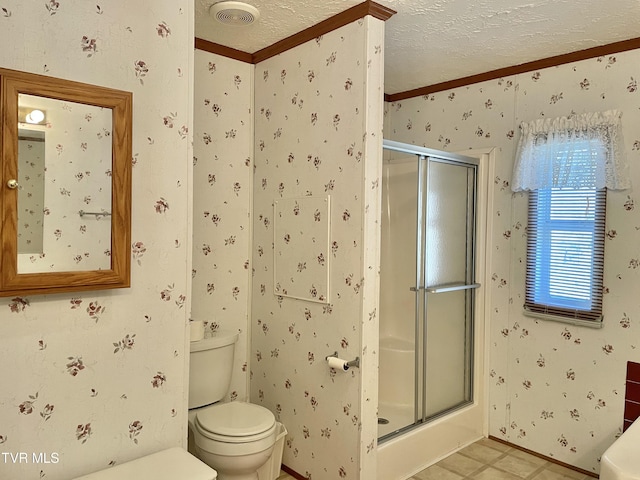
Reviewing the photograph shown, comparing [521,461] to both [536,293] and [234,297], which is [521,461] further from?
[234,297]

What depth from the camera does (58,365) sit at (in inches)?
63.4

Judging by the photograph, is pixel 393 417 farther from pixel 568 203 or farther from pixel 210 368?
pixel 568 203

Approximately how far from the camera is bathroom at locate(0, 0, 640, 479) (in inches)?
64.0

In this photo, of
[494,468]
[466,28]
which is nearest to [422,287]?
[494,468]

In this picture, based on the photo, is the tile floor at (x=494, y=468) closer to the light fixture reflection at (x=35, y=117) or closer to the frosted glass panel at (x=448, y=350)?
the frosted glass panel at (x=448, y=350)

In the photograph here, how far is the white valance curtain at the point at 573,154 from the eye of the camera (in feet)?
8.38

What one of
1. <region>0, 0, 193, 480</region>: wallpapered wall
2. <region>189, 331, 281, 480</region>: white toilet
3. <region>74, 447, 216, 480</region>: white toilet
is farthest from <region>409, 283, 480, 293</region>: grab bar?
<region>74, 447, 216, 480</region>: white toilet

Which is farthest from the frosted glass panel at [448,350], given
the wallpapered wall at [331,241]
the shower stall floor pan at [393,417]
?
the wallpapered wall at [331,241]

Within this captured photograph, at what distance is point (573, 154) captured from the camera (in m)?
2.69

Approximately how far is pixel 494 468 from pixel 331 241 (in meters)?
1.65

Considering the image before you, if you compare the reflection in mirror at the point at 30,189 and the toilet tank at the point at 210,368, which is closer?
the reflection in mirror at the point at 30,189

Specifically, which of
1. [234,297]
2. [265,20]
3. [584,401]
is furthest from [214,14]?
[584,401]

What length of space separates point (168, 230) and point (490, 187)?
215 cm

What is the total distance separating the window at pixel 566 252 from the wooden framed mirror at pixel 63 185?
2.30 metres
